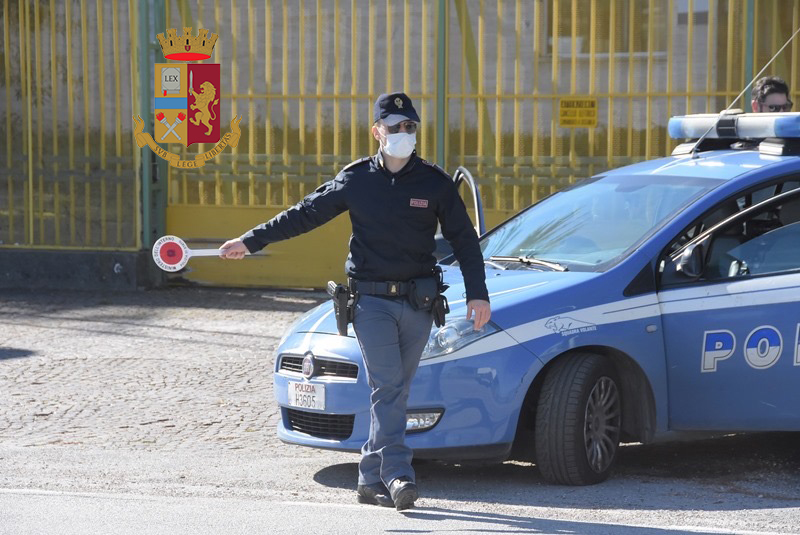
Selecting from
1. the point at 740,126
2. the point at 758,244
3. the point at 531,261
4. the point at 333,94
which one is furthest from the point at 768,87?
the point at 333,94

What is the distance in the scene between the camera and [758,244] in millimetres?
6699

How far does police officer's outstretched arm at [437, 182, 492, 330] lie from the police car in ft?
0.86

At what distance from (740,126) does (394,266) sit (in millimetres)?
2484

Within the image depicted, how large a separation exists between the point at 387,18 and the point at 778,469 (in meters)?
7.33

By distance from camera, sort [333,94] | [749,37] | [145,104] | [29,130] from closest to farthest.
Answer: [749,37]
[333,94]
[145,104]
[29,130]

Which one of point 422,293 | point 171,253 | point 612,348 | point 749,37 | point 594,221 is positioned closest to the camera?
point 422,293

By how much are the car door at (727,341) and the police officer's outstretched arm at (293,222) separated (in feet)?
5.25

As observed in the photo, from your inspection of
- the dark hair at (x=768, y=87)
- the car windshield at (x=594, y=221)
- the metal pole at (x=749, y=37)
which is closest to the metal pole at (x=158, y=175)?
the metal pole at (x=749, y=37)

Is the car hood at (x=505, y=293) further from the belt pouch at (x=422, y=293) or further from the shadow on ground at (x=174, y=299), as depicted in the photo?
the shadow on ground at (x=174, y=299)

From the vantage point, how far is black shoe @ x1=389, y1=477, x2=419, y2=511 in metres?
5.85

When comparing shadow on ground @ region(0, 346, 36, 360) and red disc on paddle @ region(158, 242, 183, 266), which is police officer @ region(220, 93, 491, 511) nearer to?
red disc on paddle @ region(158, 242, 183, 266)

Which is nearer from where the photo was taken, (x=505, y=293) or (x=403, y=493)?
(x=403, y=493)

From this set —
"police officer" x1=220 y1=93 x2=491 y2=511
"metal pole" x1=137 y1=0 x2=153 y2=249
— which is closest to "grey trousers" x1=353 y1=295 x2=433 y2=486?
"police officer" x1=220 y1=93 x2=491 y2=511

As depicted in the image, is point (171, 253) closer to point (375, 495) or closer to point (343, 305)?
point (343, 305)
